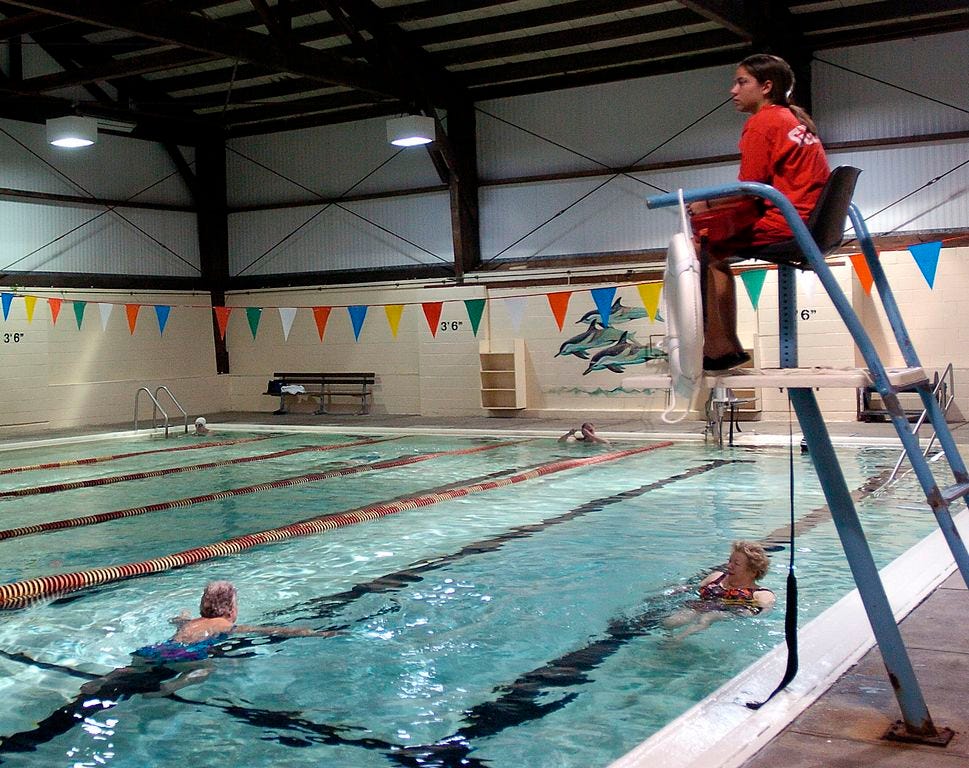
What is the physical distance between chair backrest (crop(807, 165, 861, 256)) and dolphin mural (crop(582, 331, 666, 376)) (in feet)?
42.1

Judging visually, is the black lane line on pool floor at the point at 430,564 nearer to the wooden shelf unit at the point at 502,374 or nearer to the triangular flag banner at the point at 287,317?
the wooden shelf unit at the point at 502,374

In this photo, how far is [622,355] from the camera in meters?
16.1

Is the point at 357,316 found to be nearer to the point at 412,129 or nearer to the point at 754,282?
the point at 412,129

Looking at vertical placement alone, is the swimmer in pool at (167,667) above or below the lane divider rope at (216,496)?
below

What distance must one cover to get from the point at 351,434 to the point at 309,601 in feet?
30.9

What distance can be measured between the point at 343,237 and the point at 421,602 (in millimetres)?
13632

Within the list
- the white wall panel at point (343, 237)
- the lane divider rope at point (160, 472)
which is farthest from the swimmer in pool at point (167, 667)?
the white wall panel at point (343, 237)

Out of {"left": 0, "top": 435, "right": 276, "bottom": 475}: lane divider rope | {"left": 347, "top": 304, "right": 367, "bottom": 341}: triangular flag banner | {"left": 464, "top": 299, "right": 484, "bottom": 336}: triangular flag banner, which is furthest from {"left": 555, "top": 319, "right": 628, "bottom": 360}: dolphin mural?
{"left": 0, "top": 435, "right": 276, "bottom": 475}: lane divider rope

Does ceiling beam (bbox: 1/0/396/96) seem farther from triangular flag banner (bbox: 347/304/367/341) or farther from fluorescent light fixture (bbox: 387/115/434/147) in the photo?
triangular flag banner (bbox: 347/304/367/341)

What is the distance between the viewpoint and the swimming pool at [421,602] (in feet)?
12.9

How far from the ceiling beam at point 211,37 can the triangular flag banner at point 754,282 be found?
5.92m

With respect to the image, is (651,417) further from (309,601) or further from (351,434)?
(309,601)

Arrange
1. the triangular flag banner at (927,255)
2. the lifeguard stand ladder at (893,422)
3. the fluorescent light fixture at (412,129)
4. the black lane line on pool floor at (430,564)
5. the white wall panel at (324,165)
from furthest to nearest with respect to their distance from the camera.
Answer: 1. the white wall panel at (324,165)
2. the fluorescent light fixture at (412,129)
3. the triangular flag banner at (927,255)
4. the black lane line on pool floor at (430,564)
5. the lifeguard stand ladder at (893,422)

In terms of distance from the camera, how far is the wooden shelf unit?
16.9 meters
